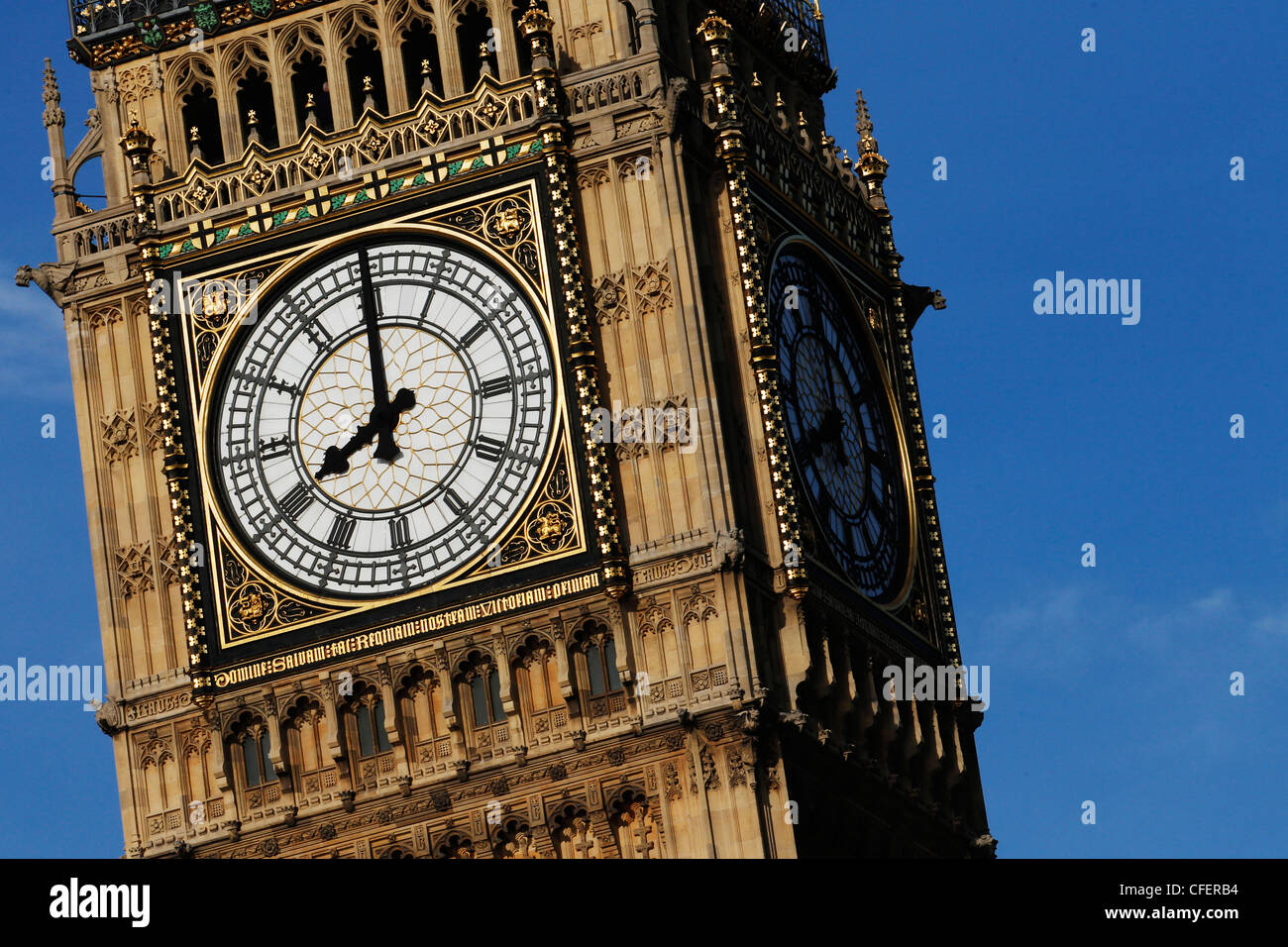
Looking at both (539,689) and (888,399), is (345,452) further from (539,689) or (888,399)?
(888,399)

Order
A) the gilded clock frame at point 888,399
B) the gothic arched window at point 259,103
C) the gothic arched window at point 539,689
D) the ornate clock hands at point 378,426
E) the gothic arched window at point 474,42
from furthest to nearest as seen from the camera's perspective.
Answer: the gothic arched window at point 259,103
the gilded clock frame at point 888,399
the gothic arched window at point 474,42
the ornate clock hands at point 378,426
the gothic arched window at point 539,689

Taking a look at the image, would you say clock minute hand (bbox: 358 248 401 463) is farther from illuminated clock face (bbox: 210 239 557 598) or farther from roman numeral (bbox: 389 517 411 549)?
roman numeral (bbox: 389 517 411 549)

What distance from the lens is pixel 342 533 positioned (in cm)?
4553

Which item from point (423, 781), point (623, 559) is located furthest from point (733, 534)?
point (423, 781)

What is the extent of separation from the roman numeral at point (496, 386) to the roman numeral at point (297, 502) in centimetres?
227

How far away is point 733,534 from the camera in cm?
4406

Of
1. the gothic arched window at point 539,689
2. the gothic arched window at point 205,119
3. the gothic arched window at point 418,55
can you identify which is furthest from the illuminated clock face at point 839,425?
the gothic arched window at point 205,119

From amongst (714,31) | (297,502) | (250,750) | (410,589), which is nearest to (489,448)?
(410,589)

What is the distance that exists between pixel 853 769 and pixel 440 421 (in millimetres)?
5933

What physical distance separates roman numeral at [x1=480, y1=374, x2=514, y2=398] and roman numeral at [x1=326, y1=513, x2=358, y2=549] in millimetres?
2020

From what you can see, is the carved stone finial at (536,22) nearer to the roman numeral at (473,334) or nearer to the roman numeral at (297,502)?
the roman numeral at (473,334)

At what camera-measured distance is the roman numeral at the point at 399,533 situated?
45250 millimetres

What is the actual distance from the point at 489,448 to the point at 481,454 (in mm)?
117
